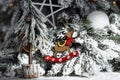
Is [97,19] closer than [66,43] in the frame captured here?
No

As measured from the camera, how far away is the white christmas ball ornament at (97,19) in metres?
7.79

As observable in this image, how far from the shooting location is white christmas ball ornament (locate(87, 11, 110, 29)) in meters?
7.79

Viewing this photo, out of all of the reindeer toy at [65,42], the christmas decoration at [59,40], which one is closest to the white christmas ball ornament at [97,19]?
the christmas decoration at [59,40]

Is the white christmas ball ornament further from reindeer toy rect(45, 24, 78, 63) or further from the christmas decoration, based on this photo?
reindeer toy rect(45, 24, 78, 63)

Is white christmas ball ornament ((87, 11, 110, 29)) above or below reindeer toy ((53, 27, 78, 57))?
above

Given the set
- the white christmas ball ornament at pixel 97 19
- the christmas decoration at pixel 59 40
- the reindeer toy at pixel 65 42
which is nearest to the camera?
the christmas decoration at pixel 59 40

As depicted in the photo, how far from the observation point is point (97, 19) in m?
7.77

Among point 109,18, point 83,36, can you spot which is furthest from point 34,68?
point 109,18

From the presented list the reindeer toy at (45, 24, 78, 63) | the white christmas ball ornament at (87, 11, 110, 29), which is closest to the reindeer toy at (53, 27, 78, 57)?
the reindeer toy at (45, 24, 78, 63)

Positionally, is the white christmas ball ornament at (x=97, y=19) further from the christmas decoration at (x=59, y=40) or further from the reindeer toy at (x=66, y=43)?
the reindeer toy at (x=66, y=43)

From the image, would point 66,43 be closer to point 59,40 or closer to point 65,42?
point 65,42

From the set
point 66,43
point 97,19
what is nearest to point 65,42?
point 66,43

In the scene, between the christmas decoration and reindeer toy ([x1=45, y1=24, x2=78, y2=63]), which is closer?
the christmas decoration

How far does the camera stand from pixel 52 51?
7.46 m
